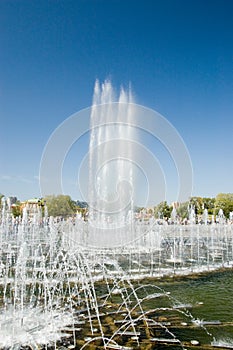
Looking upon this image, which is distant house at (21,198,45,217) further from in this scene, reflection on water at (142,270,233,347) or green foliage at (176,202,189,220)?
reflection on water at (142,270,233,347)

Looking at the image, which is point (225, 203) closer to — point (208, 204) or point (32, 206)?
point (208, 204)

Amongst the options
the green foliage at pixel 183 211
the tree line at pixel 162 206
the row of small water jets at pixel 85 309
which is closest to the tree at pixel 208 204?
the tree line at pixel 162 206

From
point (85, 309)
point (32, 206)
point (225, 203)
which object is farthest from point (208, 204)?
point (85, 309)

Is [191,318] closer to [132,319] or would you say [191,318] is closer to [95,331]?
[132,319]

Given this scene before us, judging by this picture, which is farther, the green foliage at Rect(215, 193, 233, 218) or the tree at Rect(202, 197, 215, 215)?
the tree at Rect(202, 197, 215, 215)

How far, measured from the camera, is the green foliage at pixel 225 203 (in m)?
61.2

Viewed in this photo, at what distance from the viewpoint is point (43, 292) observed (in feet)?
32.0

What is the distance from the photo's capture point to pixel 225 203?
6244 centimetres

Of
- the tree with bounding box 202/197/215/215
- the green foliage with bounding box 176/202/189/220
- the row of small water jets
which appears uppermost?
the tree with bounding box 202/197/215/215

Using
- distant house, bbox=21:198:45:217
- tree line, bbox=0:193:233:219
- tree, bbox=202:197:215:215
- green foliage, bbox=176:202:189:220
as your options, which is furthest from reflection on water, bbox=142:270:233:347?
tree, bbox=202:197:215:215

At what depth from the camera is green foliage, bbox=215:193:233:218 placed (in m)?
61.2

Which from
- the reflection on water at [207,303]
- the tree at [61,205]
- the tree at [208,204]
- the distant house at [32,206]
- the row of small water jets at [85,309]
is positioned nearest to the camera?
the row of small water jets at [85,309]

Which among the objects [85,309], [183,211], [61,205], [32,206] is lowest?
[85,309]

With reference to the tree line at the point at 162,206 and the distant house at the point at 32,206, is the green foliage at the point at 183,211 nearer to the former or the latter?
the tree line at the point at 162,206
